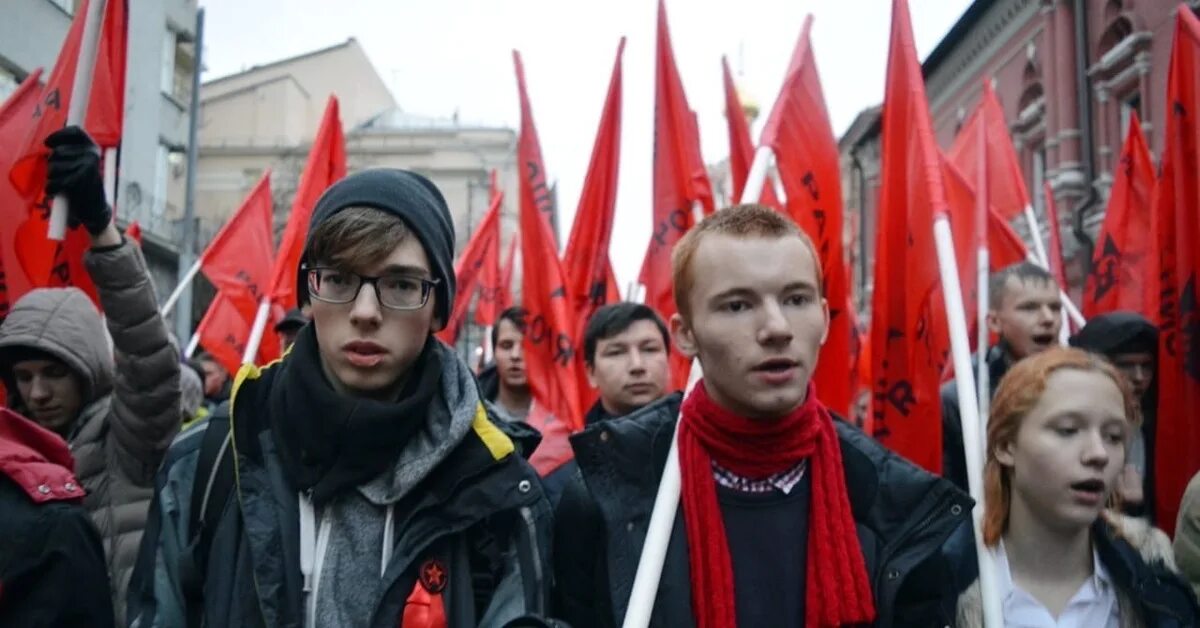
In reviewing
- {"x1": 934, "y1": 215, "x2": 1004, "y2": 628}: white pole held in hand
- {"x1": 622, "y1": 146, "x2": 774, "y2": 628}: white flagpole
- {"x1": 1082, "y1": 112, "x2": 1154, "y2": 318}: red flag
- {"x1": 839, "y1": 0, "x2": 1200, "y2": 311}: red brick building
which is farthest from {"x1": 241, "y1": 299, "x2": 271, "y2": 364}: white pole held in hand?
{"x1": 839, "y1": 0, "x2": 1200, "y2": 311}: red brick building

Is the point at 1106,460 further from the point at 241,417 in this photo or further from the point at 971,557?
the point at 241,417

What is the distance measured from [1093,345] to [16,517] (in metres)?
3.81

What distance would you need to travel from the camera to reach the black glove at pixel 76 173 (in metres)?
2.68

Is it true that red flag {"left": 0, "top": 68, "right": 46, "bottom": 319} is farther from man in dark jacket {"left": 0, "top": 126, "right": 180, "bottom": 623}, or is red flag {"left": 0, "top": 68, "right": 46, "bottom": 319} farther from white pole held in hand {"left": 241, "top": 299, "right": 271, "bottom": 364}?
white pole held in hand {"left": 241, "top": 299, "right": 271, "bottom": 364}

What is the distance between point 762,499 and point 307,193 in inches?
228

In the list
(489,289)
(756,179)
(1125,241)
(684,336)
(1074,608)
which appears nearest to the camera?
(684,336)

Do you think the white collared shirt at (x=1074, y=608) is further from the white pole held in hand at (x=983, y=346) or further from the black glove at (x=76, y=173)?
the black glove at (x=76, y=173)

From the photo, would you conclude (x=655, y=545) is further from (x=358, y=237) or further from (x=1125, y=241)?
(x=1125, y=241)

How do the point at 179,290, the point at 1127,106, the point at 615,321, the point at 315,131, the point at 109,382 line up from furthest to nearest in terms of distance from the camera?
the point at 315,131
the point at 1127,106
the point at 179,290
the point at 615,321
the point at 109,382

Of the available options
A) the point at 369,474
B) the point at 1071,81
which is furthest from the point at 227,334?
the point at 1071,81

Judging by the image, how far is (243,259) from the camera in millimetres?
8078

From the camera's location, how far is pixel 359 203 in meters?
2.17

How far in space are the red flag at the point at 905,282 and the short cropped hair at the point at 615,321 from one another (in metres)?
0.92

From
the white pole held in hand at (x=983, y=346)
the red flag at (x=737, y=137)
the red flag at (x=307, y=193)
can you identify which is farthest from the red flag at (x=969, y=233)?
the red flag at (x=307, y=193)
